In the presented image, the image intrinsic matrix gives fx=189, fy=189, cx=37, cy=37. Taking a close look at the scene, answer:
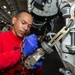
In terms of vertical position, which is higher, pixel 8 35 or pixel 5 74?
pixel 8 35

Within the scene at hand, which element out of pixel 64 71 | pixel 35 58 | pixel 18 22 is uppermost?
pixel 18 22

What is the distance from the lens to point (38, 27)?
164 cm

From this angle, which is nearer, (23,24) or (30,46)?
(30,46)

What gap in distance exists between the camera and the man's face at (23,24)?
4.66 feet

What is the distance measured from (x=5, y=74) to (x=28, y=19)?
0.45m

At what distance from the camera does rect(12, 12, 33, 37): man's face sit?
1419mm

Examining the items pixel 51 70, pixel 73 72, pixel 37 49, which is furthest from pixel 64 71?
pixel 51 70

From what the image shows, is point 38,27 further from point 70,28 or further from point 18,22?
point 70,28

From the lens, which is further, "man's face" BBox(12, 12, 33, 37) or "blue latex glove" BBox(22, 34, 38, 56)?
"man's face" BBox(12, 12, 33, 37)

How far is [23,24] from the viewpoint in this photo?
4.71 ft

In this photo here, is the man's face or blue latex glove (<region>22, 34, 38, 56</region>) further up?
the man's face

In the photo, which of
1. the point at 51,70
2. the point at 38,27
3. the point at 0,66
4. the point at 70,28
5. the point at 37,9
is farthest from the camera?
the point at 51,70

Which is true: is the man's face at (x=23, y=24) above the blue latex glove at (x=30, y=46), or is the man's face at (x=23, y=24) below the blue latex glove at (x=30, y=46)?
above

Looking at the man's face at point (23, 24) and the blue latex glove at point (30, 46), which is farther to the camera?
the man's face at point (23, 24)
